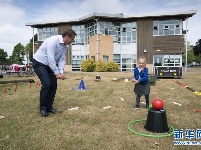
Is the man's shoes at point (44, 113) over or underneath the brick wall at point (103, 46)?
underneath

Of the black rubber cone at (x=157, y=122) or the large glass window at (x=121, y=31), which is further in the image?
the large glass window at (x=121, y=31)

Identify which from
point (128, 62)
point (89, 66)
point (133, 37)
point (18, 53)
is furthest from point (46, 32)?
point (18, 53)

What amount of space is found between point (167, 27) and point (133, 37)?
468 cm

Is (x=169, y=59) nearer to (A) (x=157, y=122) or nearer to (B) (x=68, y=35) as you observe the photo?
(B) (x=68, y=35)

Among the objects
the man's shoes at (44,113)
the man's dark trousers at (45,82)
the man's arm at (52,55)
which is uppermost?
the man's arm at (52,55)

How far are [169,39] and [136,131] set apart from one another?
2565cm

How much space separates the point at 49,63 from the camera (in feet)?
16.3

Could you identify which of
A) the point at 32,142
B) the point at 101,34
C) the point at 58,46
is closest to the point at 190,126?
the point at 32,142

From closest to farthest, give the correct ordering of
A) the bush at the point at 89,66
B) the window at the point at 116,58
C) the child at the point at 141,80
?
the child at the point at 141,80
the bush at the point at 89,66
the window at the point at 116,58

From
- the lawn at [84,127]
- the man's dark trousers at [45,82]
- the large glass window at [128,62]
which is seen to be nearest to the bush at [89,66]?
the large glass window at [128,62]

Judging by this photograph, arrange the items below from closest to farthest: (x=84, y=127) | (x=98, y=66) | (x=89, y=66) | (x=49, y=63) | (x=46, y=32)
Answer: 1. (x=84, y=127)
2. (x=49, y=63)
3. (x=98, y=66)
4. (x=89, y=66)
5. (x=46, y=32)

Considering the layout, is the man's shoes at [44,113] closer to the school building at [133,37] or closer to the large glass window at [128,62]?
the school building at [133,37]

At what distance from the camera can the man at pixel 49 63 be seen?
196 inches

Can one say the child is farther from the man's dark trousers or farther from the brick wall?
the brick wall
